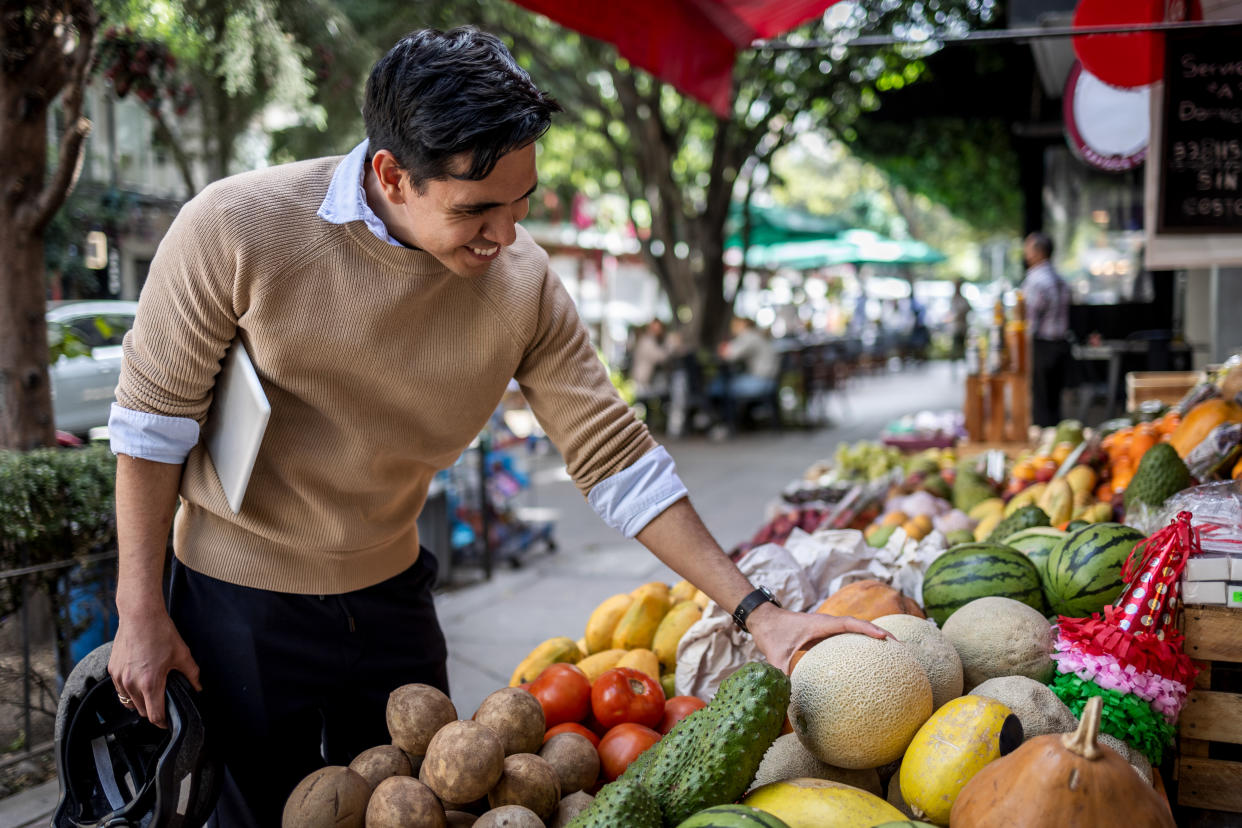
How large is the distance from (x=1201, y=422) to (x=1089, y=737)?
113 inches

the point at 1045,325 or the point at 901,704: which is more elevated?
the point at 1045,325

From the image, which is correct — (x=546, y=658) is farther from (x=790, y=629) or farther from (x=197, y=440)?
(x=197, y=440)

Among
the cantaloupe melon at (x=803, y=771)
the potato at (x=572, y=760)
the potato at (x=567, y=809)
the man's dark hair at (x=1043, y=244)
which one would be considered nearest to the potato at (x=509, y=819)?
the potato at (x=567, y=809)

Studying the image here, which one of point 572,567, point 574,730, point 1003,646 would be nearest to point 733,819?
point 574,730

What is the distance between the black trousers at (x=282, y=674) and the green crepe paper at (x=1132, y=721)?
1550 millimetres

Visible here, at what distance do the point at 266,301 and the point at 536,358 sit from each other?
2.01 ft

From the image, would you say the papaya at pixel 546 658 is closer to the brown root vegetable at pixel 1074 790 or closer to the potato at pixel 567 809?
the potato at pixel 567 809

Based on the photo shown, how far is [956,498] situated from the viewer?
195 inches

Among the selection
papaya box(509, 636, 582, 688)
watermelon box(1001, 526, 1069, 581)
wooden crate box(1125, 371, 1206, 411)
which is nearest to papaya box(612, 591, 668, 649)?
papaya box(509, 636, 582, 688)

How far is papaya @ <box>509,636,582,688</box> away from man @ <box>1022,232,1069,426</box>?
7.46m

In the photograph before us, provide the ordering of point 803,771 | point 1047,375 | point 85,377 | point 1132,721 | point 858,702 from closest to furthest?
point 858,702, point 803,771, point 1132,721, point 1047,375, point 85,377

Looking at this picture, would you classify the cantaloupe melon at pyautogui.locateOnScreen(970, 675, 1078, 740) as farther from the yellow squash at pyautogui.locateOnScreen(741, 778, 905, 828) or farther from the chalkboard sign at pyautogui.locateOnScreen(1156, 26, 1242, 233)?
the chalkboard sign at pyautogui.locateOnScreen(1156, 26, 1242, 233)

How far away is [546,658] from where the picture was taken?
2842mm

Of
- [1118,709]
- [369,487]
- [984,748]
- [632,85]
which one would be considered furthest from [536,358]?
[632,85]
